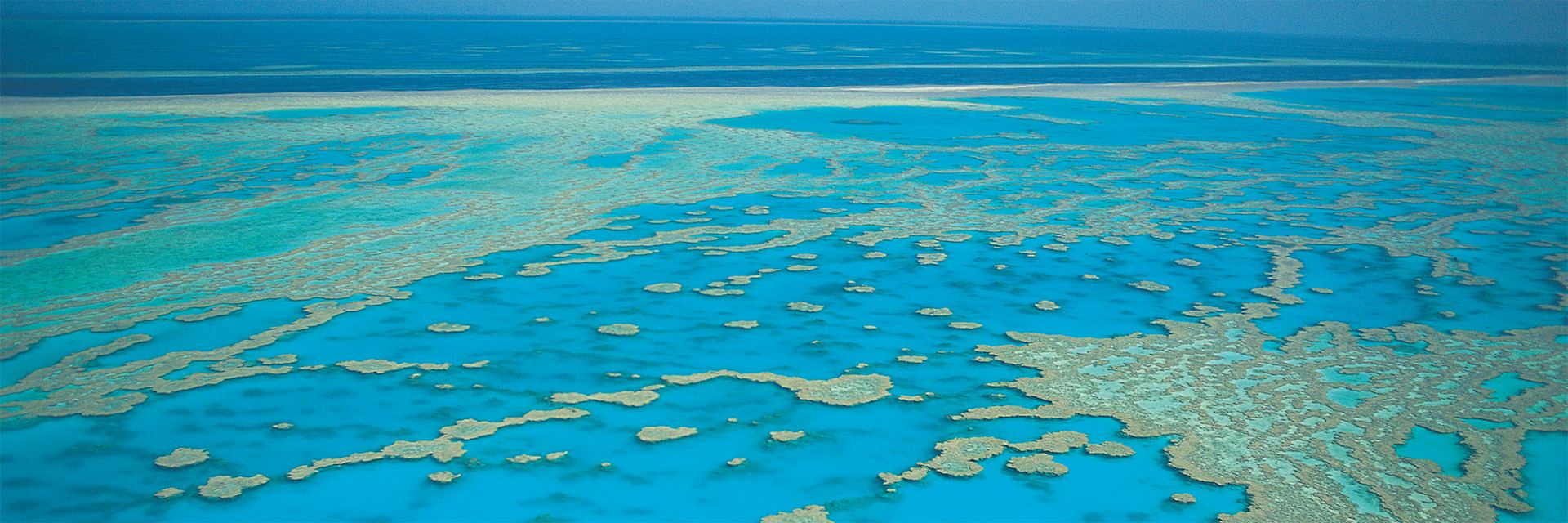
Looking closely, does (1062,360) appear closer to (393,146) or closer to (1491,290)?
(1491,290)

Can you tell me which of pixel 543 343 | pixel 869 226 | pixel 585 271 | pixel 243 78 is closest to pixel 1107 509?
pixel 543 343

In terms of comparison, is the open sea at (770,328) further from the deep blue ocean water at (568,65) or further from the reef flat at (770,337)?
the deep blue ocean water at (568,65)

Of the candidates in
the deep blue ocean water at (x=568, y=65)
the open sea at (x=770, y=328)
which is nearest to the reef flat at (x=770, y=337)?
the open sea at (x=770, y=328)

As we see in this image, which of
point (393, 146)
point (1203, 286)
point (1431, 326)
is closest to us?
point (1431, 326)

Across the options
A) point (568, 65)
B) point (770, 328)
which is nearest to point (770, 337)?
point (770, 328)

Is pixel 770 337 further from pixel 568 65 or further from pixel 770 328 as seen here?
pixel 568 65
